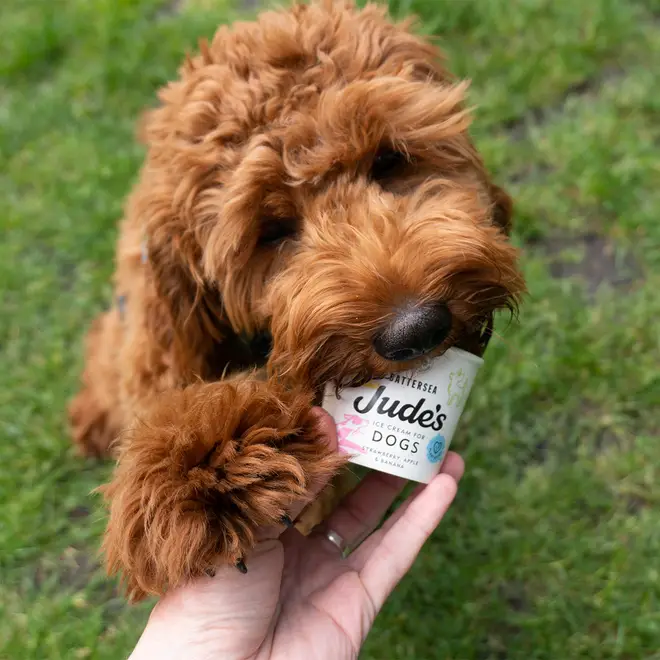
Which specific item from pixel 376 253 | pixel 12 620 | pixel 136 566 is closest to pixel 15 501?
pixel 12 620

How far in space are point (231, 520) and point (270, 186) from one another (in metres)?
0.98

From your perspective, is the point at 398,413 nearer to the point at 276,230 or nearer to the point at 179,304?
the point at 276,230

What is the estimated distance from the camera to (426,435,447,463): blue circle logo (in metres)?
2.04

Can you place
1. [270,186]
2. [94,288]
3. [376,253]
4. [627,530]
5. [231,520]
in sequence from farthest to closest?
[94,288] < [627,530] < [270,186] < [376,253] < [231,520]

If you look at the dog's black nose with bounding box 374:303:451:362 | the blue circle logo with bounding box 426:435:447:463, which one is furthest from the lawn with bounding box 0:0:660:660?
the dog's black nose with bounding box 374:303:451:362

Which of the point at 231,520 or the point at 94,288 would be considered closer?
the point at 231,520

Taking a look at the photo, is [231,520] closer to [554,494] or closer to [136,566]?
[136,566]

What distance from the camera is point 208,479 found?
1719 millimetres

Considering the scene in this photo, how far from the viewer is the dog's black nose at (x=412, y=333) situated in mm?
1855

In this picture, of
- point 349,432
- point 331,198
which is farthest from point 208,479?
point 331,198

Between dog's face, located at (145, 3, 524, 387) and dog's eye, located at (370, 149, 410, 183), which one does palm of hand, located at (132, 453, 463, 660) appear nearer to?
dog's face, located at (145, 3, 524, 387)

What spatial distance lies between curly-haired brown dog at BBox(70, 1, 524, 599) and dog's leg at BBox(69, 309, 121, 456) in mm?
629

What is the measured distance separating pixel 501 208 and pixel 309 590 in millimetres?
1524

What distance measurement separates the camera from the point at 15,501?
11.4 ft
